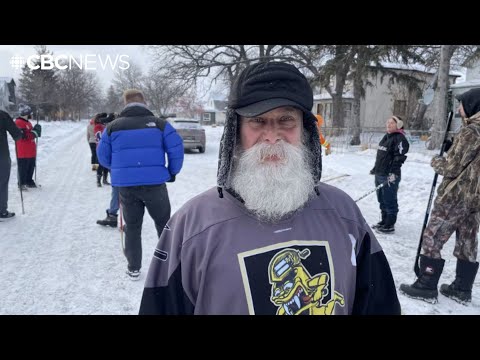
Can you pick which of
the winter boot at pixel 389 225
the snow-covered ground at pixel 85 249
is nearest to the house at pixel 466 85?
the snow-covered ground at pixel 85 249

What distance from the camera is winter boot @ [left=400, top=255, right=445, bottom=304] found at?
143 inches

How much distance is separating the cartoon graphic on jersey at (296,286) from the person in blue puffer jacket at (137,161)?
2.61 metres

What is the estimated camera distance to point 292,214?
1562 millimetres

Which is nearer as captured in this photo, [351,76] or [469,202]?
[469,202]

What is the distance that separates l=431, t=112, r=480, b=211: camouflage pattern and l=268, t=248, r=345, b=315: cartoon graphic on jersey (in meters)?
2.64

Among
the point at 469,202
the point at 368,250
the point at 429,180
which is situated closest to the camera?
the point at 368,250

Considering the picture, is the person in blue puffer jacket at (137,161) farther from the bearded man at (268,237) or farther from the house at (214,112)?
the house at (214,112)

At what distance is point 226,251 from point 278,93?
719 millimetres

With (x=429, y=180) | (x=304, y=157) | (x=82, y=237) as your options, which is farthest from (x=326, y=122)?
(x=304, y=157)

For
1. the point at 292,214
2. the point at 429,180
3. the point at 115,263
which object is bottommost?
the point at 115,263

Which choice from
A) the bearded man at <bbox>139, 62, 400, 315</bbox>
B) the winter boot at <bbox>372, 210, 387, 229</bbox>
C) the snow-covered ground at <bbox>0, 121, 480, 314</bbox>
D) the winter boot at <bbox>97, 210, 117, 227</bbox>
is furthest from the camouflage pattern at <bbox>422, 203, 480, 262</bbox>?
the winter boot at <bbox>97, 210, 117, 227</bbox>

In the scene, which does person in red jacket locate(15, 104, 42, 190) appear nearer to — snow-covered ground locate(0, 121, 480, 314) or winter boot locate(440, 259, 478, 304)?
snow-covered ground locate(0, 121, 480, 314)

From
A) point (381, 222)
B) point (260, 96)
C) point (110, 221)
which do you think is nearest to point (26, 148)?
point (110, 221)
